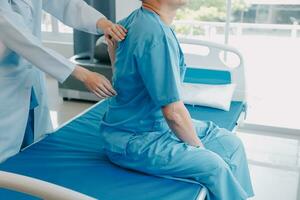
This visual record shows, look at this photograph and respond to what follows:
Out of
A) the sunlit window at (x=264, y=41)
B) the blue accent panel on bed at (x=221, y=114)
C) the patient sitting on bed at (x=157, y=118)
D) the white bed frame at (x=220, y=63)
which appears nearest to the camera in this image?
the patient sitting on bed at (x=157, y=118)

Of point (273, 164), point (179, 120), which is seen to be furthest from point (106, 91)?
point (273, 164)

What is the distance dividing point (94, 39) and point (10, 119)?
221cm

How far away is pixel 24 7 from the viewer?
1640 millimetres

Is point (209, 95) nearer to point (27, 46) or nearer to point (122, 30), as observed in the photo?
point (122, 30)

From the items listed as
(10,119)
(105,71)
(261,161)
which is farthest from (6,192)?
(105,71)

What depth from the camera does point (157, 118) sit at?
5.24 ft

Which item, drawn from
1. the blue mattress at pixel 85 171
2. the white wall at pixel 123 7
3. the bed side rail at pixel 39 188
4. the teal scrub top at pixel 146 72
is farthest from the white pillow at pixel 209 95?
the bed side rail at pixel 39 188

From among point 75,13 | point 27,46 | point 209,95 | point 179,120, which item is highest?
point 75,13

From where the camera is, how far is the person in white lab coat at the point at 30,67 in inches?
59.8

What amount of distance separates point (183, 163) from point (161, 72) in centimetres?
38

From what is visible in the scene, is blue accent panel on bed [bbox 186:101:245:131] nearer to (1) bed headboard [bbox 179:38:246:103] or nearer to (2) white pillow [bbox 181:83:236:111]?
(2) white pillow [bbox 181:83:236:111]

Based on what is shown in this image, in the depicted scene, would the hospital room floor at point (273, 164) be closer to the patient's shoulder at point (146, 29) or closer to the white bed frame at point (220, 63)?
the white bed frame at point (220, 63)

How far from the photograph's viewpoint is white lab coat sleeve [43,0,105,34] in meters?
1.94

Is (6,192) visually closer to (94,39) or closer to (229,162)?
(229,162)
